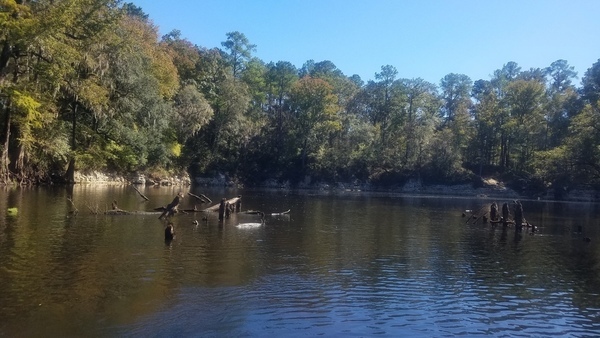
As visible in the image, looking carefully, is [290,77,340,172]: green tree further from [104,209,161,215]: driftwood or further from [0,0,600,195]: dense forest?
[104,209,161,215]: driftwood

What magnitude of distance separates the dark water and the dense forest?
897 inches

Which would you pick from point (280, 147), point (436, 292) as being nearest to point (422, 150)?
point (280, 147)

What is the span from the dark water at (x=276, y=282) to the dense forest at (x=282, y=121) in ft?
74.7

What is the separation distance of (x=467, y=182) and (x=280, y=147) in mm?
32351

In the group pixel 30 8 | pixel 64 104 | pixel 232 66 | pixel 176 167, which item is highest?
pixel 232 66

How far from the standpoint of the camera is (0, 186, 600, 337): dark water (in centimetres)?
1075

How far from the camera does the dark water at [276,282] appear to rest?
10.8 metres

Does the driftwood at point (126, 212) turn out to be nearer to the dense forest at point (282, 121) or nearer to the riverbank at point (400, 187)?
the dense forest at point (282, 121)

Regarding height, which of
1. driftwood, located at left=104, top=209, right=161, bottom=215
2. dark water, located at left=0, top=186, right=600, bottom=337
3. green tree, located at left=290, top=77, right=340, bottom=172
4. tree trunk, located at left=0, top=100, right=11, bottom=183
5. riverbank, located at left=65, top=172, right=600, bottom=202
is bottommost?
dark water, located at left=0, top=186, right=600, bottom=337

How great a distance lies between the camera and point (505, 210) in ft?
113

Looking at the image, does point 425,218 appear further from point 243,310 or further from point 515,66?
point 515,66

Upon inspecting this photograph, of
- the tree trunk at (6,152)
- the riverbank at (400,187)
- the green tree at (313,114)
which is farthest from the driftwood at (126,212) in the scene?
the green tree at (313,114)

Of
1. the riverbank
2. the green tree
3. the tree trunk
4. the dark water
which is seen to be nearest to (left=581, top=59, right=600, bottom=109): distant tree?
the riverbank

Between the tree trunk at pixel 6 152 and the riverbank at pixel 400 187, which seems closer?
the tree trunk at pixel 6 152
